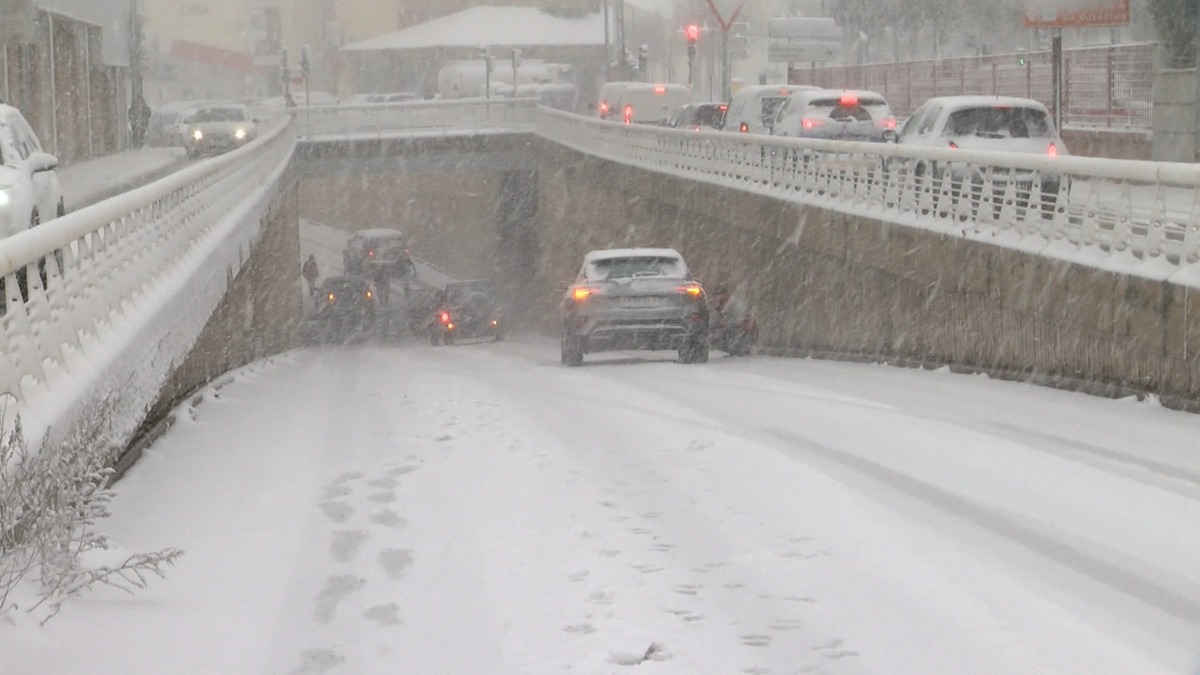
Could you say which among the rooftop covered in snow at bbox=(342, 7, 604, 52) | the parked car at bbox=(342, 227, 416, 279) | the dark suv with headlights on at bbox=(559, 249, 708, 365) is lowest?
the parked car at bbox=(342, 227, 416, 279)

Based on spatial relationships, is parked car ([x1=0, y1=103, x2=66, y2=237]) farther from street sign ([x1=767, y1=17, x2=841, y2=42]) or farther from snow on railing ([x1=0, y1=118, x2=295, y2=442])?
street sign ([x1=767, y1=17, x2=841, y2=42])

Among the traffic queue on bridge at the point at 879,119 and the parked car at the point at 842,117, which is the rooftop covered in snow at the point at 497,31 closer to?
the traffic queue on bridge at the point at 879,119

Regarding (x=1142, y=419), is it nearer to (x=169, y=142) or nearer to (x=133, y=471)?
(x=133, y=471)

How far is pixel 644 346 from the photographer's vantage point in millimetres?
21078

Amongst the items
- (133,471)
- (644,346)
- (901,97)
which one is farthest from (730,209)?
(901,97)

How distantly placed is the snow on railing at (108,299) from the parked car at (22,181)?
60cm

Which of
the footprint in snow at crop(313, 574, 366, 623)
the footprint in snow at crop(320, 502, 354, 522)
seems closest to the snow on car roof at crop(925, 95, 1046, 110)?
the footprint in snow at crop(320, 502, 354, 522)

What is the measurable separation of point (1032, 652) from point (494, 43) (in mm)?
99617

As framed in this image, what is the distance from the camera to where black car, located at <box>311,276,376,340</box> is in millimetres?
54969

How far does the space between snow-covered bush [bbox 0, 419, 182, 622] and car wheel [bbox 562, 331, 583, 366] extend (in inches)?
559

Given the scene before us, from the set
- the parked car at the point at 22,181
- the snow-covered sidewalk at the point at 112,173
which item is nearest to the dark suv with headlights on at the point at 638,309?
the parked car at the point at 22,181

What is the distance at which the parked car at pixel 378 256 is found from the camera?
6172cm

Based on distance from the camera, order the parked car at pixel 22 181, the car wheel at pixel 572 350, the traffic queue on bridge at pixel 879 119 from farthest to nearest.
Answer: the traffic queue on bridge at pixel 879 119 < the car wheel at pixel 572 350 < the parked car at pixel 22 181

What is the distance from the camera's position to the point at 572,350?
70.6 feet
